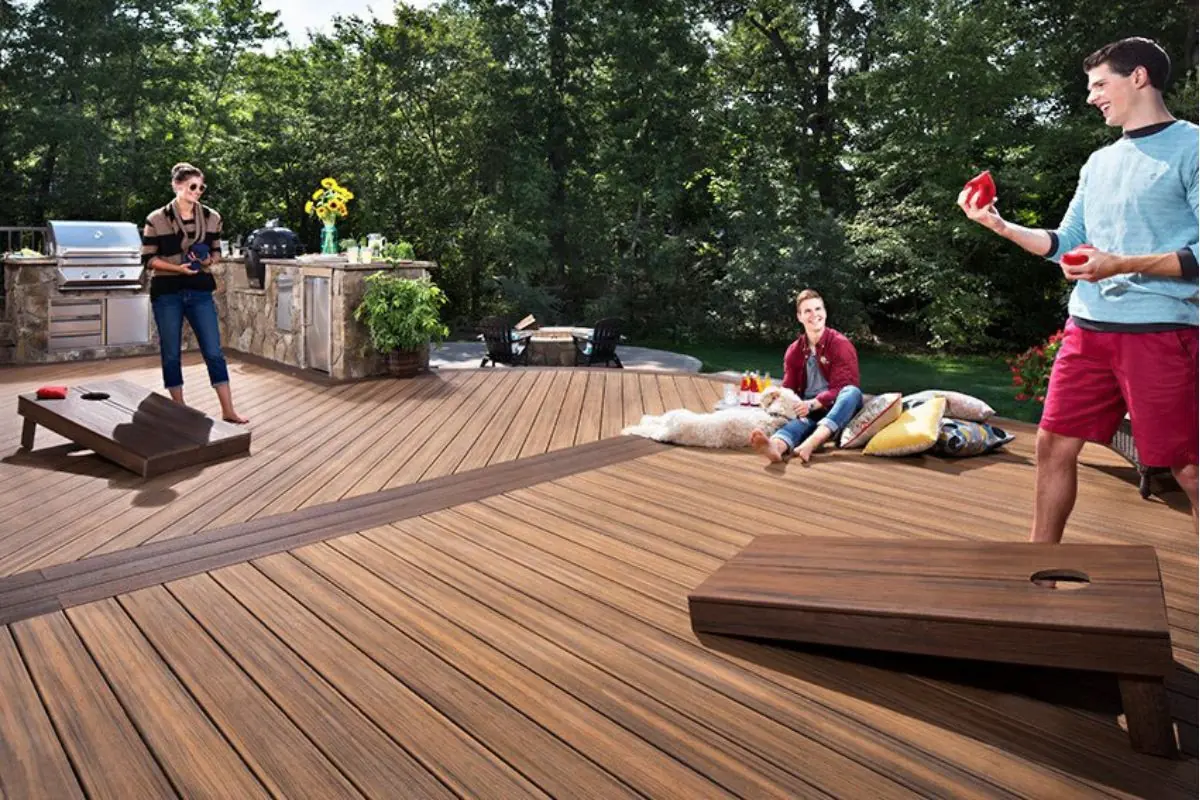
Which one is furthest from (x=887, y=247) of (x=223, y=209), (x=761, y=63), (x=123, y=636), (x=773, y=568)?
(x=123, y=636)

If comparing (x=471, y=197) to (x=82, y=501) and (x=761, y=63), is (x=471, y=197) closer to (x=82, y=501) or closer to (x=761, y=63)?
(x=761, y=63)

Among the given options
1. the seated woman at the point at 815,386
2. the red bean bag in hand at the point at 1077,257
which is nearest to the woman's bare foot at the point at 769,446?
the seated woman at the point at 815,386

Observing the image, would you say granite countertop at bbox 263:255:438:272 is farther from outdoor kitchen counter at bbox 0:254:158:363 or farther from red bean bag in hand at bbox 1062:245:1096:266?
red bean bag in hand at bbox 1062:245:1096:266

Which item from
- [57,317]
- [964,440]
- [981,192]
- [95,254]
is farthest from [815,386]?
[57,317]

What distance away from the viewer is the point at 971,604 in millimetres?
1896

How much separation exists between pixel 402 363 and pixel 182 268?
7.49 feet

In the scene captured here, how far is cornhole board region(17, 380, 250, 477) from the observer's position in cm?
388

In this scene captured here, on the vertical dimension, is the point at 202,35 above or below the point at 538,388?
above

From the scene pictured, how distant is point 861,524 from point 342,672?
1.96 m

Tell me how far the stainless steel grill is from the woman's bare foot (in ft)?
18.7

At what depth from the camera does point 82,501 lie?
344 cm

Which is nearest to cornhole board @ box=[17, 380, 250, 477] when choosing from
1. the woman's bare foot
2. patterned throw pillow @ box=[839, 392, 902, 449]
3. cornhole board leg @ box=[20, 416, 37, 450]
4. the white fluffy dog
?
cornhole board leg @ box=[20, 416, 37, 450]

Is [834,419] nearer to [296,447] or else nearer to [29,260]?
[296,447]

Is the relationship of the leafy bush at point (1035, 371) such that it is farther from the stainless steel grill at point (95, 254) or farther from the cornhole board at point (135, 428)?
the stainless steel grill at point (95, 254)
